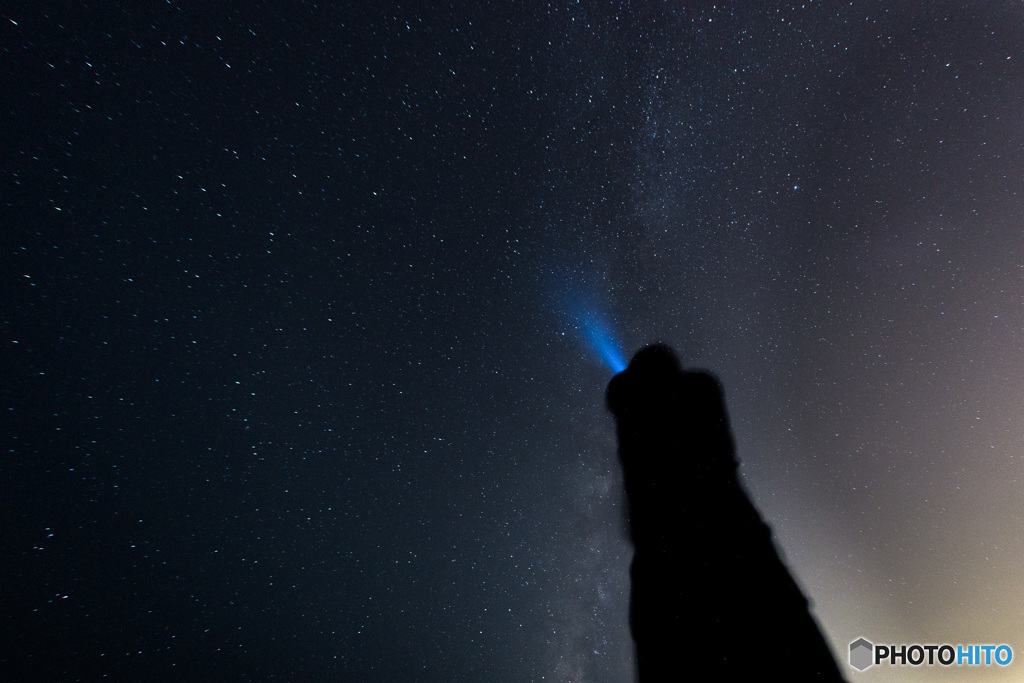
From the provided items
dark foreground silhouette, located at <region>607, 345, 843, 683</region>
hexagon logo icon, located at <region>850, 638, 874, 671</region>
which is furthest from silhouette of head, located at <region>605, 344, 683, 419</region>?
hexagon logo icon, located at <region>850, 638, 874, 671</region>

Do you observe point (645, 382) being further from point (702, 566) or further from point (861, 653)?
point (861, 653)

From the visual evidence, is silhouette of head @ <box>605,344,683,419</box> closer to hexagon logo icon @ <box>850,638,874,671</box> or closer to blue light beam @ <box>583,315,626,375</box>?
blue light beam @ <box>583,315,626,375</box>

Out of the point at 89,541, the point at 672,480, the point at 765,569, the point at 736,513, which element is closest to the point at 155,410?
the point at 89,541

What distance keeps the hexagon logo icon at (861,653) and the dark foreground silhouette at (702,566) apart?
0.10 meters

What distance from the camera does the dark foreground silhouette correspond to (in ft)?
4.21

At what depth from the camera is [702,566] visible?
1.33 metres

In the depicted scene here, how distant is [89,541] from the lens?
576 mm

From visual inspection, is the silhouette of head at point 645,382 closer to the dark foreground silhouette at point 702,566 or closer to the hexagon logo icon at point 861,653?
the dark foreground silhouette at point 702,566

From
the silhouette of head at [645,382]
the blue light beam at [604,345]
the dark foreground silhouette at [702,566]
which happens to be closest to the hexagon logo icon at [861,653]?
the dark foreground silhouette at [702,566]

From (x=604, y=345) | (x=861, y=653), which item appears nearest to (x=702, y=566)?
(x=861, y=653)

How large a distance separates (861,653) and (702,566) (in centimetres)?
61

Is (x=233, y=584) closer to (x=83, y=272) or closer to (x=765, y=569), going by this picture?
(x=83, y=272)

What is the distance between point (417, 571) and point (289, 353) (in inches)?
23.0

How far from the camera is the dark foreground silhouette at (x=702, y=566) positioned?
1284 millimetres
